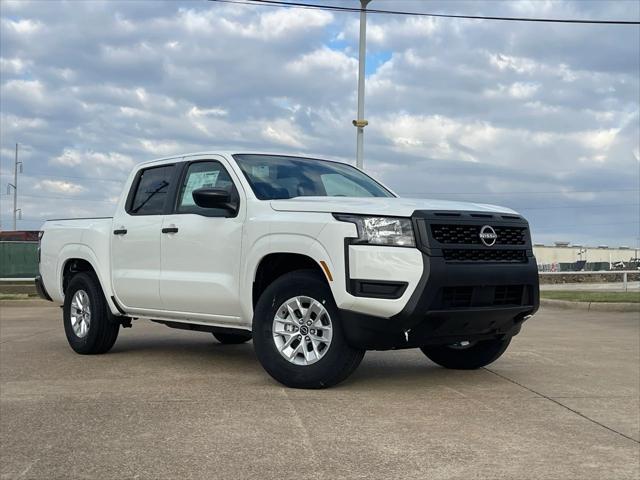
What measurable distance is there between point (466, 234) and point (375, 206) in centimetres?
72

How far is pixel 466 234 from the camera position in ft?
18.0

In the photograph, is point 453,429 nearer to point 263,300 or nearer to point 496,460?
point 496,460

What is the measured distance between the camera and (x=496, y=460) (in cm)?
401

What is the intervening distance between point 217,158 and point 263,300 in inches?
63.8

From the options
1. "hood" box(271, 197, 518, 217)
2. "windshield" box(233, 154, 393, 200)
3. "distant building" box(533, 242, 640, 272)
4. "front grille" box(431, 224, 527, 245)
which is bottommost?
"distant building" box(533, 242, 640, 272)

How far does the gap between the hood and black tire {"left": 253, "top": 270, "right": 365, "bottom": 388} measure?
0.52 meters

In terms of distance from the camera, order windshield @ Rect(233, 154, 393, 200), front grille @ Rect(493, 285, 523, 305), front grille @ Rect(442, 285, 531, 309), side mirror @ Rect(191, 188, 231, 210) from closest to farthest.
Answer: front grille @ Rect(442, 285, 531, 309) < front grille @ Rect(493, 285, 523, 305) < side mirror @ Rect(191, 188, 231, 210) < windshield @ Rect(233, 154, 393, 200)

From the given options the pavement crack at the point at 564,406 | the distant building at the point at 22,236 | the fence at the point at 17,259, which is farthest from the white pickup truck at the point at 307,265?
the distant building at the point at 22,236

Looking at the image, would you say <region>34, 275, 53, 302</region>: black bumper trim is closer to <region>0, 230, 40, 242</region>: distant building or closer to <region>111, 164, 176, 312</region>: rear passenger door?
<region>111, 164, 176, 312</region>: rear passenger door

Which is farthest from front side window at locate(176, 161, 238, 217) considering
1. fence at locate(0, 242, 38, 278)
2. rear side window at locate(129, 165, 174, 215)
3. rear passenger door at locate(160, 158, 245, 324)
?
fence at locate(0, 242, 38, 278)

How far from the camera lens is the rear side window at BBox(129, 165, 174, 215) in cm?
727

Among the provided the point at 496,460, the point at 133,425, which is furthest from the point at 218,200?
the point at 496,460

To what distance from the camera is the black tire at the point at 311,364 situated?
17.9 ft

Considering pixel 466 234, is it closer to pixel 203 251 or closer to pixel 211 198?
pixel 211 198
